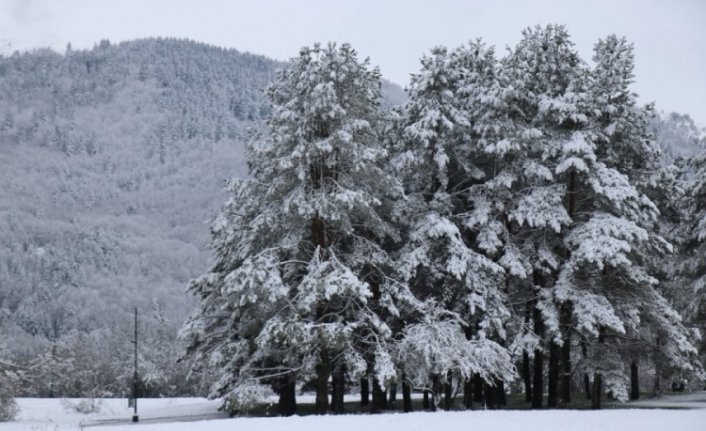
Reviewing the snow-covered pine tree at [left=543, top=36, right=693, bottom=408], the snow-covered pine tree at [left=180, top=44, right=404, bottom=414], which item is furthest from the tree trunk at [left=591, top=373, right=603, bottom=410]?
the snow-covered pine tree at [left=180, top=44, right=404, bottom=414]

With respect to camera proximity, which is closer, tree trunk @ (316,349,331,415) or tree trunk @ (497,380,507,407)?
tree trunk @ (316,349,331,415)

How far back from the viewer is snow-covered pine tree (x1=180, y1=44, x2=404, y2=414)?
925 inches

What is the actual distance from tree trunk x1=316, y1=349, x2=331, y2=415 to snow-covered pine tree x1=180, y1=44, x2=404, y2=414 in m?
0.04

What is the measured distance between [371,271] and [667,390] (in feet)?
108

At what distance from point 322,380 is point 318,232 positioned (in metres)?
5.37

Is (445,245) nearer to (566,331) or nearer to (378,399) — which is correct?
(566,331)

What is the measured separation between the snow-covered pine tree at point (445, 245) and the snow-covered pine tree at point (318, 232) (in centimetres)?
121

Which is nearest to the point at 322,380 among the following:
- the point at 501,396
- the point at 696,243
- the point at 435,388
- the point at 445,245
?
the point at 435,388

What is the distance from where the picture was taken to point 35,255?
173000 mm

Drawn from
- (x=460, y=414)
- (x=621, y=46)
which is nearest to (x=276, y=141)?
(x=460, y=414)

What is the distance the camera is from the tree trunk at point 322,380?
2478 cm

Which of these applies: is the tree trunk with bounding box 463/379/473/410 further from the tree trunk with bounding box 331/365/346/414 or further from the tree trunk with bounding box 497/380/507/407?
the tree trunk with bounding box 331/365/346/414

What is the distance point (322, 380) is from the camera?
25.5 metres

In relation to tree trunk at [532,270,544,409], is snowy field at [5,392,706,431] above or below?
below
